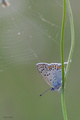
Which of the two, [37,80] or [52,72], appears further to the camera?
[37,80]

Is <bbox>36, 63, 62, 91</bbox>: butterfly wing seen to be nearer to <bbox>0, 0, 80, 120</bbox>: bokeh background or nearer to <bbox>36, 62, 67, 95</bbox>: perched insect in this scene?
<bbox>36, 62, 67, 95</bbox>: perched insect

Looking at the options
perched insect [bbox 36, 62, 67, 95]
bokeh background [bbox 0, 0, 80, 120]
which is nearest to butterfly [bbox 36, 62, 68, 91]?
perched insect [bbox 36, 62, 67, 95]

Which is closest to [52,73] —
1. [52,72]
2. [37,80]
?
[52,72]

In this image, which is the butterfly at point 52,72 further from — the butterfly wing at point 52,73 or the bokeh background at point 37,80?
the bokeh background at point 37,80

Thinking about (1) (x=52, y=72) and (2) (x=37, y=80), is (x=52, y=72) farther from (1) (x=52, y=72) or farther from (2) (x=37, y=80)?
(2) (x=37, y=80)

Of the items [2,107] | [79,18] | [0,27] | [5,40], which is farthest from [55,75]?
[79,18]

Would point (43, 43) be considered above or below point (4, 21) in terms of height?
below

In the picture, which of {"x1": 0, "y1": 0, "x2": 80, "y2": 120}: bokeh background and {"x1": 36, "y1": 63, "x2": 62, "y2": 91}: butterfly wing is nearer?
{"x1": 36, "y1": 63, "x2": 62, "y2": 91}: butterfly wing

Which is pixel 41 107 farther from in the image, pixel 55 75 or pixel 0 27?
pixel 55 75
